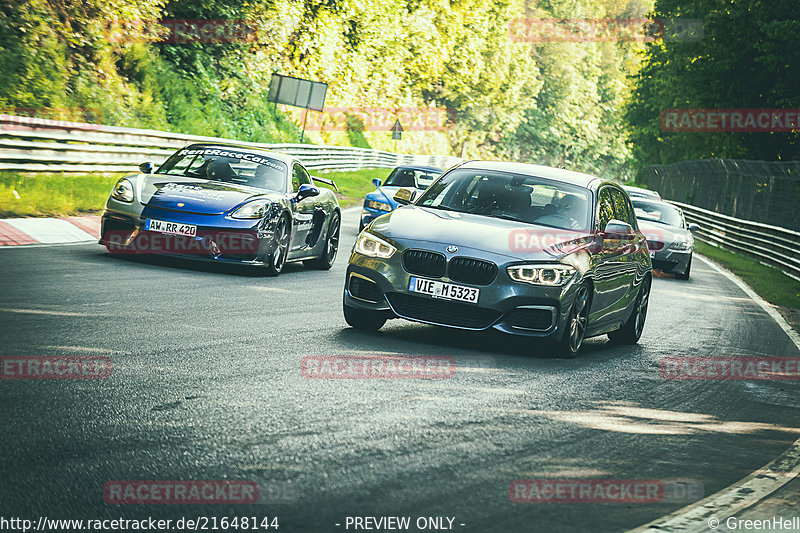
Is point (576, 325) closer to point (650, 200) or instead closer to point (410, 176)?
point (410, 176)

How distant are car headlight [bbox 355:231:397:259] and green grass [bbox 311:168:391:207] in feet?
74.2

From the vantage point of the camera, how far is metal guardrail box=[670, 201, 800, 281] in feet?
78.5

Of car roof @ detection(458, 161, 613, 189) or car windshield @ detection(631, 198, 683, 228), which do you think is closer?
car roof @ detection(458, 161, 613, 189)

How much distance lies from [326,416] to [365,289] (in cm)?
299

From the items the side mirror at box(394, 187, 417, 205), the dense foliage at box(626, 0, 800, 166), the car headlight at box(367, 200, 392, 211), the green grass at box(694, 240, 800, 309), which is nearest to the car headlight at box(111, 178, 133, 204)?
the side mirror at box(394, 187, 417, 205)

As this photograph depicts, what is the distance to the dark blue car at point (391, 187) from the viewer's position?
2084 cm

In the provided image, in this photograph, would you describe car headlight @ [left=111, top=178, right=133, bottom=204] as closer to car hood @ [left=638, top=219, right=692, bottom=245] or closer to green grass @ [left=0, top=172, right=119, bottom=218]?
green grass @ [left=0, top=172, right=119, bottom=218]

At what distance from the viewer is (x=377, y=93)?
211 ft

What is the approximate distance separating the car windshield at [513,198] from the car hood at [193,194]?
3.18m

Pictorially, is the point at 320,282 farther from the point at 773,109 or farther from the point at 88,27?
the point at 773,109

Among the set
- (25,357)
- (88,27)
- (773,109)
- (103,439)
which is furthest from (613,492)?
(773,109)

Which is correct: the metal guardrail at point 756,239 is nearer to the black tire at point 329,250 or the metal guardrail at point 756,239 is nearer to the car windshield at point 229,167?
the black tire at point 329,250

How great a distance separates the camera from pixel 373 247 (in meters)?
8.80

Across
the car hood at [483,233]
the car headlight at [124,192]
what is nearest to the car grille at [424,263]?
the car hood at [483,233]
